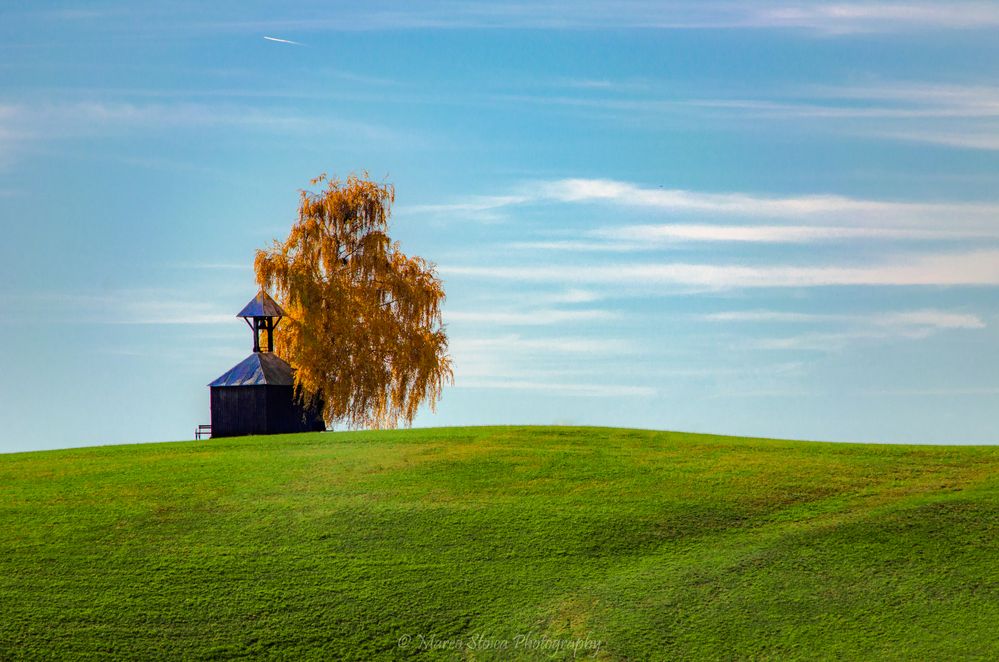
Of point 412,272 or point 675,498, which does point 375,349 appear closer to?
point 412,272

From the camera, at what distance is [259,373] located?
125ft

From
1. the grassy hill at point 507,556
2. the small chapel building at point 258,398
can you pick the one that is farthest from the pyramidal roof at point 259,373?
the grassy hill at point 507,556

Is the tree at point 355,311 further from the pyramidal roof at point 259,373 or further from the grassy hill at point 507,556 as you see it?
the grassy hill at point 507,556

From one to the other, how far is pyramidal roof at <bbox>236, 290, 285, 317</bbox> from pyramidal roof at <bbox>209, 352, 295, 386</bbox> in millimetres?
1565

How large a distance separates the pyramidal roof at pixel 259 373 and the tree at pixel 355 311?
48cm

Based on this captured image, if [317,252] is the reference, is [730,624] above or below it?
below

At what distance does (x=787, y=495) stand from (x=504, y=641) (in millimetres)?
8383

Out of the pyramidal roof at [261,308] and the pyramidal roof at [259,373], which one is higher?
the pyramidal roof at [261,308]

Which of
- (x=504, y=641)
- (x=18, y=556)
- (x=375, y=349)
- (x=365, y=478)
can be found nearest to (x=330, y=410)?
(x=375, y=349)

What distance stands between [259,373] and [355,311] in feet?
15.2

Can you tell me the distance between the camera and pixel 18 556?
18859 mm

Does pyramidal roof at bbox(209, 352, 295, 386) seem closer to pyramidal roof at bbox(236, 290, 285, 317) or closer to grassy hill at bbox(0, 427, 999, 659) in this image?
pyramidal roof at bbox(236, 290, 285, 317)

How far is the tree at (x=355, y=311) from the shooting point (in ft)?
130

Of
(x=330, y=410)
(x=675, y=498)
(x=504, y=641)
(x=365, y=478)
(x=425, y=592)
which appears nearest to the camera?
(x=504, y=641)
